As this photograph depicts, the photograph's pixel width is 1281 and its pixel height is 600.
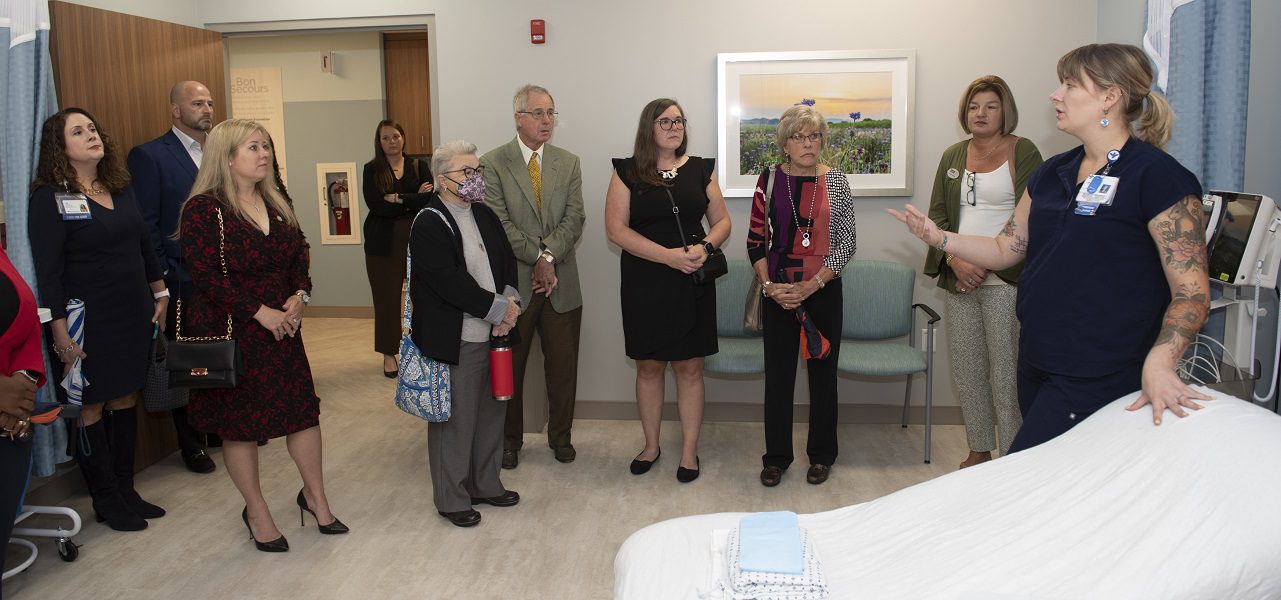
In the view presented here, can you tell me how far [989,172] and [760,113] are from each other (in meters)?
1.42

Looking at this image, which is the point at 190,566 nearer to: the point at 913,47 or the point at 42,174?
the point at 42,174

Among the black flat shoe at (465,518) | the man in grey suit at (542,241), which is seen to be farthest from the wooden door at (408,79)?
the black flat shoe at (465,518)

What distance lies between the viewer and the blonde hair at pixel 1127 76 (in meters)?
2.44

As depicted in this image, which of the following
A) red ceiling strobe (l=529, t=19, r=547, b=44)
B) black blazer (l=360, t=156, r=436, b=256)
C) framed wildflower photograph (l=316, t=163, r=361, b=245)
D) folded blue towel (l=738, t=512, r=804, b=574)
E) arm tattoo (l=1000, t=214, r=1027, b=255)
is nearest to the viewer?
folded blue towel (l=738, t=512, r=804, b=574)

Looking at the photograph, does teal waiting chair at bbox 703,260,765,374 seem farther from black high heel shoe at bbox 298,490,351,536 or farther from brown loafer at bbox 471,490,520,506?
black high heel shoe at bbox 298,490,351,536

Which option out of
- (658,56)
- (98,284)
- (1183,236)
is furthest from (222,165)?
(1183,236)

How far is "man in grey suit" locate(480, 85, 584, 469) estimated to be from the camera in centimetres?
475

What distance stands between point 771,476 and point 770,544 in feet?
7.84

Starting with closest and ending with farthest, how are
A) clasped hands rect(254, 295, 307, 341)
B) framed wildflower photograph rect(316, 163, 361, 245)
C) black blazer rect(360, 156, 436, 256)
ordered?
clasped hands rect(254, 295, 307, 341) → black blazer rect(360, 156, 436, 256) → framed wildflower photograph rect(316, 163, 361, 245)

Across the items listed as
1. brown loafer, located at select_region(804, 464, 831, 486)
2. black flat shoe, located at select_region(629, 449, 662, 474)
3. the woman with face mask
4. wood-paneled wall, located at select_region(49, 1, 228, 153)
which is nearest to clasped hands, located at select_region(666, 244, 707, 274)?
the woman with face mask

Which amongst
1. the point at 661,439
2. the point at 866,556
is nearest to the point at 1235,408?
the point at 866,556

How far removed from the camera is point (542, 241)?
4801mm

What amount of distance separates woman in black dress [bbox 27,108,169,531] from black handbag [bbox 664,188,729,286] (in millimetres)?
2453

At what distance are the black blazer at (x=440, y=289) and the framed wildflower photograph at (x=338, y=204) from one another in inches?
219
